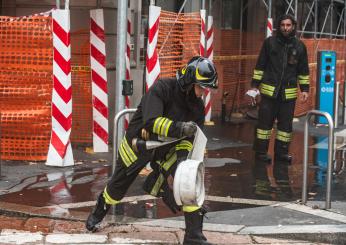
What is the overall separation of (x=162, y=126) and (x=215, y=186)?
2.95m

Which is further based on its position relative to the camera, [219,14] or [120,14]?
[219,14]

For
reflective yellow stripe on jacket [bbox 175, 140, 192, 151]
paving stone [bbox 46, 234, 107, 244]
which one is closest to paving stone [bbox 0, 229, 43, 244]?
paving stone [bbox 46, 234, 107, 244]

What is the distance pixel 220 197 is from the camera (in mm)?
7594

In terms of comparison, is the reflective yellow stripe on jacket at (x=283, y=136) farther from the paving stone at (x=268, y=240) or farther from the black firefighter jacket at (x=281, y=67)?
the paving stone at (x=268, y=240)

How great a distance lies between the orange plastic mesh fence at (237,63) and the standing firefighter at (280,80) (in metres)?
4.91

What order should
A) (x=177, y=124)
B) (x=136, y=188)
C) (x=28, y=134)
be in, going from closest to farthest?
(x=177, y=124), (x=136, y=188), (x=28, y=134)

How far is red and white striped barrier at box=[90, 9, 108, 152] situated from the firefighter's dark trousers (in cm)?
236

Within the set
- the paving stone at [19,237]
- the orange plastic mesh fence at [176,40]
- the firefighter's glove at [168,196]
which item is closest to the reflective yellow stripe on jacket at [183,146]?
the firefighter's glove at [168,196]

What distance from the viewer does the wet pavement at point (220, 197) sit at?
255 inches

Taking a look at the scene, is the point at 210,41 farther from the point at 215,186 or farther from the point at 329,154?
the point at 329,154

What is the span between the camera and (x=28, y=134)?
9.45 m

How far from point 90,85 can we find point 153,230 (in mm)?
4785

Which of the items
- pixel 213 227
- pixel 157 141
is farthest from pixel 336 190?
pixel 157 141

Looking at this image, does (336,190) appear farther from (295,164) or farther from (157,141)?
(157,141)
